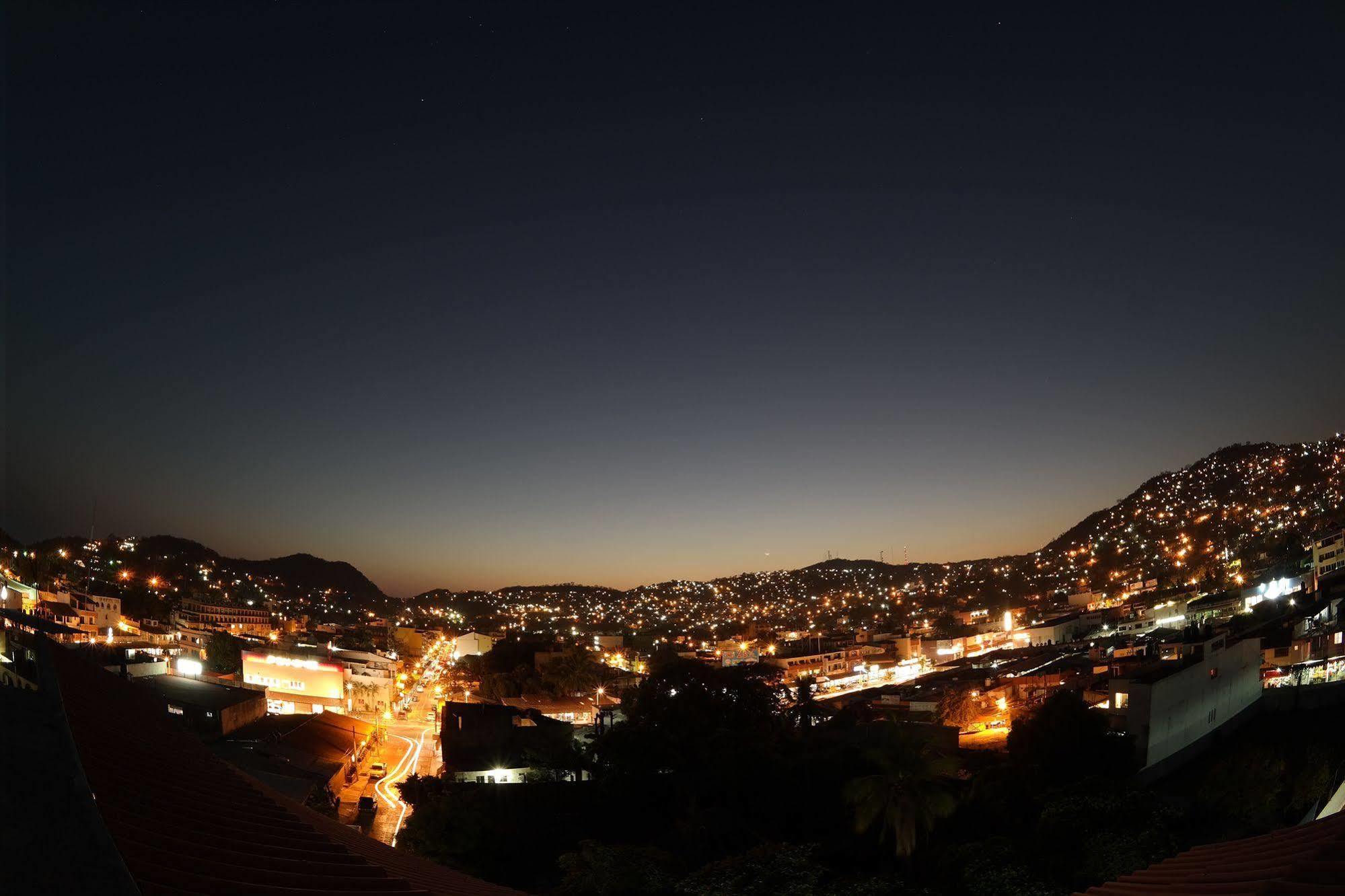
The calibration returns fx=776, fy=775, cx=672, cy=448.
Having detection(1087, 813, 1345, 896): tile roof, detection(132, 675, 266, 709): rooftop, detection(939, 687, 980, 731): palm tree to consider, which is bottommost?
detection(939, 687, 980, 731): palm tree

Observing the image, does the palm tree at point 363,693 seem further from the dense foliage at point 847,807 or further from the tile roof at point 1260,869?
the tile roof at point 1260,869

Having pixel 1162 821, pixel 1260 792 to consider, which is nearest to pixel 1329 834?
pixel 1162 821

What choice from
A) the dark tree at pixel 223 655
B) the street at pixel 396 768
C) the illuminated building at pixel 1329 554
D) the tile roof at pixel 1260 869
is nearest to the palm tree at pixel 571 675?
the street at pixel 396 768

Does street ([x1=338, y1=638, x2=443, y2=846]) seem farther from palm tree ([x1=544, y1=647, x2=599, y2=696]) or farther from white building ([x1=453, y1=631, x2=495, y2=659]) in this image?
white building ([x1=453, y1=631, x2=495, y2=659])

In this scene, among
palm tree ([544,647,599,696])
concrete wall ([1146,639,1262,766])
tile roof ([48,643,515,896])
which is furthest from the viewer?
palm tree ([544,647,599,696])

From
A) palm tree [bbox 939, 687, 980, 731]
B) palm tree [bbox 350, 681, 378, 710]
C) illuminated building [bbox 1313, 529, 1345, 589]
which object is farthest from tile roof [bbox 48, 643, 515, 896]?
illuminated building [bbox 1313, 529, 1345, 589]

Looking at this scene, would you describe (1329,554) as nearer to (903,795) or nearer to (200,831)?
(903,795)
